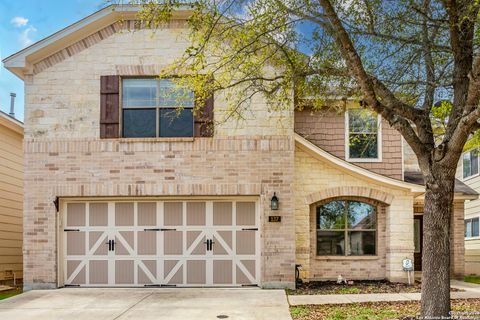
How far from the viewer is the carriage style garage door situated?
39.3 feet

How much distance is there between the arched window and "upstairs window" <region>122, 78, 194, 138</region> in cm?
453

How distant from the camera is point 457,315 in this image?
25.6 ft

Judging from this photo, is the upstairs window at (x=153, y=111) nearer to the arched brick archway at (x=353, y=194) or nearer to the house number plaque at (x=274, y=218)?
the house number plaque at (x=274, y=218)

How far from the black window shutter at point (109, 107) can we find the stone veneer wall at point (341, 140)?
203 inches

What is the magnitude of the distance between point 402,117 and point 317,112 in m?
6.07

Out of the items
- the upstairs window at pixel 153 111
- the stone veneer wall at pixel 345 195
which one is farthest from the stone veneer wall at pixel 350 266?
the upstairs window at pixel 153 111

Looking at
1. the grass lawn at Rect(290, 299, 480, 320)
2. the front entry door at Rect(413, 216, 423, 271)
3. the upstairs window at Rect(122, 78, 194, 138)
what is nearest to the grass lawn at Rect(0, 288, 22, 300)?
the upstairs window at Rect(122, 78, 194, 138)

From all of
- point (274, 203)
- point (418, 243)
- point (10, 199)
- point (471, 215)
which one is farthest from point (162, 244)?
point (471, 215)

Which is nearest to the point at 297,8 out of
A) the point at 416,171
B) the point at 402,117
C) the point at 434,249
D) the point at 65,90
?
the point at 402,117

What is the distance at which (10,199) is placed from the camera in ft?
50.6

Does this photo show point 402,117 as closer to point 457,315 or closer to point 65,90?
point 457,315

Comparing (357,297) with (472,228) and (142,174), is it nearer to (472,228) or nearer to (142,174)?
(142,174)

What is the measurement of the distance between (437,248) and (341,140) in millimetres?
6742

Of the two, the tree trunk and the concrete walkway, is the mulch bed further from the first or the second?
the tree trunk
